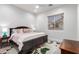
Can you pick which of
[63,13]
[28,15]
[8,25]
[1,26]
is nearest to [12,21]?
[8,25]

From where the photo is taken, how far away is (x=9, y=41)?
1.20m

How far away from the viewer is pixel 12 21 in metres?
1.21

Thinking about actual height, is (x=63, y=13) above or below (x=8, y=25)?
above

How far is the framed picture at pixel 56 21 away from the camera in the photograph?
3.69 ft

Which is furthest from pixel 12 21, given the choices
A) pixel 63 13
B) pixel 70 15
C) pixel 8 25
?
pixel 70 15

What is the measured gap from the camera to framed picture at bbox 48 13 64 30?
3.69ft

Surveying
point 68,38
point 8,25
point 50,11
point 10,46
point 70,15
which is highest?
point 50,11

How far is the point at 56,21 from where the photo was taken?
1.18 metres

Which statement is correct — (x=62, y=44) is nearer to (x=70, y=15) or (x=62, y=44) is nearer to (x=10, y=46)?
(x=70, y=15)

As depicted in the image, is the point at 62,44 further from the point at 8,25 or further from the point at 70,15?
the point at 8,25

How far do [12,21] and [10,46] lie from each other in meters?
0.48
